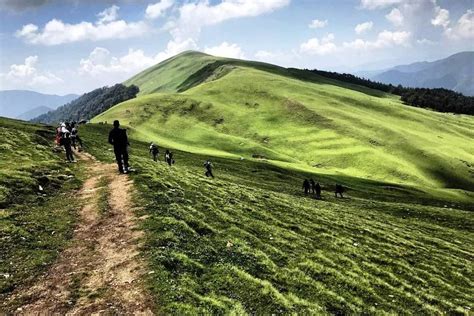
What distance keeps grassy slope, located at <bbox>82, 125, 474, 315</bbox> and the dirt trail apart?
984 mm

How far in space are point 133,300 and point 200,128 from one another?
148418mm

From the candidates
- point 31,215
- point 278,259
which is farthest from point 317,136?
point 31,215

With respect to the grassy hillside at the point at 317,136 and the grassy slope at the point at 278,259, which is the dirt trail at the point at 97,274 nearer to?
the grassy slope at the point at 278,259

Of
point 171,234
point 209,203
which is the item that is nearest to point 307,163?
point 209,203

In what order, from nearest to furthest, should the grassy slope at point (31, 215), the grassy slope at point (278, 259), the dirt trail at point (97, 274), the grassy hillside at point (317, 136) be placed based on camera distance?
the dirt trail at point (97, 274)
the grassy slope at point (278, 259)
the grassy slope at point (31, 215)
the grassy hillside at point (317, 136)

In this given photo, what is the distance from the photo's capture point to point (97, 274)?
2041 centimetres

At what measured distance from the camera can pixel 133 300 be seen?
59.1 feet

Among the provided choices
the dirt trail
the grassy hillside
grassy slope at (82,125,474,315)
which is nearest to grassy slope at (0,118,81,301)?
the dirt trail

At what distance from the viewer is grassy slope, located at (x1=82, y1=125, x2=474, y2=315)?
20.5 meters

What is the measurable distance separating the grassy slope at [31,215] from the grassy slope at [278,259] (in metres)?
5.46

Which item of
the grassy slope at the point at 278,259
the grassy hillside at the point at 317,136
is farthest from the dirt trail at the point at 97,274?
the grassy hillside at the point at 317,136

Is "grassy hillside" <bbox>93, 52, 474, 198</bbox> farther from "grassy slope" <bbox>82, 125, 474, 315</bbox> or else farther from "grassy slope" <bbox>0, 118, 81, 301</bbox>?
"grassy slope" <bbox>82, 125, 474, 315</bbox>

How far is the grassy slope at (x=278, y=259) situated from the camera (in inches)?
805

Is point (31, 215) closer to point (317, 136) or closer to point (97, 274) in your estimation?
point (97, 274)
